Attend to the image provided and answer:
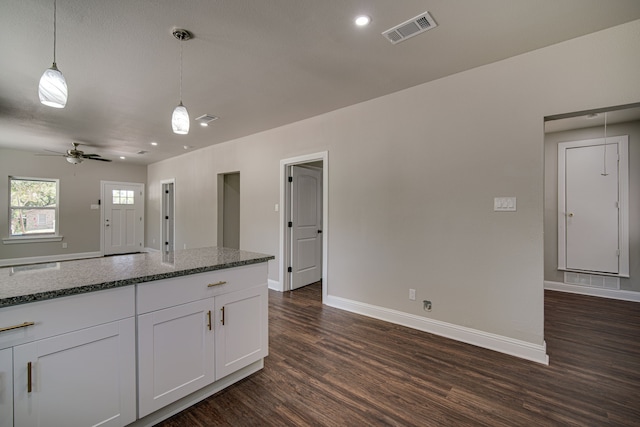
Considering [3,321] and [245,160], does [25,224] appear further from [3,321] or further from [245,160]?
[3,321]

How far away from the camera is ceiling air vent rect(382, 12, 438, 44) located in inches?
76.6

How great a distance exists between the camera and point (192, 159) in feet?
21.3

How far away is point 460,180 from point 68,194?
8885 mm

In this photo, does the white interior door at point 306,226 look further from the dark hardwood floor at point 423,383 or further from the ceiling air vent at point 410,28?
the ceiling air vent at point 410,28

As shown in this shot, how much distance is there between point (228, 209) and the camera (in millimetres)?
6074

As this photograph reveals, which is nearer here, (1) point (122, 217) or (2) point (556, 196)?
(2) point (556, 196)

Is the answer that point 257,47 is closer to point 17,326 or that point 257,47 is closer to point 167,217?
point 17,326

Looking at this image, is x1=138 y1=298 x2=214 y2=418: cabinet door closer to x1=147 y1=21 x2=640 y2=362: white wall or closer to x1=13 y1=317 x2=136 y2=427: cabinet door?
x1=13 y1=317 x2=136 y2=427: cabinet door

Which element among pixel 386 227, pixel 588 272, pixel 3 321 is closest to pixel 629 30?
pixel 386 227

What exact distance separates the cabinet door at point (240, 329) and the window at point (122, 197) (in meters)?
7.86

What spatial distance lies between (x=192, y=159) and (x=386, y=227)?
520 centimetres

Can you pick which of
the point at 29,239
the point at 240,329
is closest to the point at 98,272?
the point at 240,329

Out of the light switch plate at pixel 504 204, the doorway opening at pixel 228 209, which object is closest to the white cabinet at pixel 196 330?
the light switch plate at pixel 504 204

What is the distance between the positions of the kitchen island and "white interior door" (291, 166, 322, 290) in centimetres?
233
